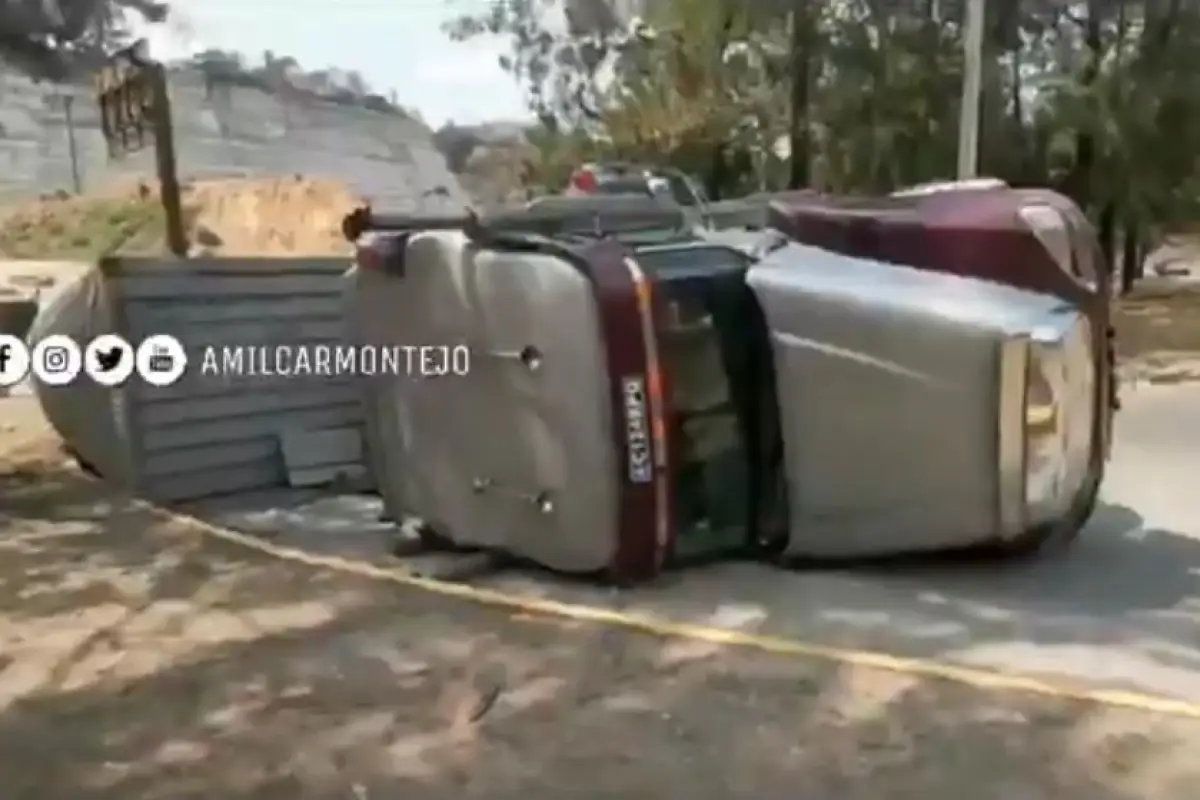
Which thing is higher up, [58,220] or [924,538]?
[58,220]

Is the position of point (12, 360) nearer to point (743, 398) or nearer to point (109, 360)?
point (109, 360)

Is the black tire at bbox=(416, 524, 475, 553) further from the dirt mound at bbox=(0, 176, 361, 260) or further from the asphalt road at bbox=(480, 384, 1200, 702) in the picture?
the dirt mound at bbox=(0, 176, 361, 260)

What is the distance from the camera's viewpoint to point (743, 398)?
4.83 metres

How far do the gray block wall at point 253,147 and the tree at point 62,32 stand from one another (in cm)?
189

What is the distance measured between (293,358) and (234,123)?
5503 mm

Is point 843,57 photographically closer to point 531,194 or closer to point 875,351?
point 531,194

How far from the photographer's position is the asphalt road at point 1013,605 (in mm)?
3996

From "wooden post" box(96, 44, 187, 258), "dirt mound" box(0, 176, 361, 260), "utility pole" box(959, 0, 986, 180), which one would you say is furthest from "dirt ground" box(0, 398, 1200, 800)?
"dirt mound" box(0, 176, 361, 260)

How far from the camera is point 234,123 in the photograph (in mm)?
11656

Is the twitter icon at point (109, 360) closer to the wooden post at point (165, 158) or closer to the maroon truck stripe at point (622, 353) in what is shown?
the wooden post at point (165, 158)

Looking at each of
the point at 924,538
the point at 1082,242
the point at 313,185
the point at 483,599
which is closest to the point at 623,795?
the point at 483,599

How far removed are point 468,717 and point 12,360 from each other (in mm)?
5348

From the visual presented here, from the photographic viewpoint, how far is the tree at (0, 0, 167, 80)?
704 cm

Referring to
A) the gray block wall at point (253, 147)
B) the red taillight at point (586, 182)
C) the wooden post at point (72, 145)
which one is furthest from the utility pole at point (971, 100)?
the wooden post at point (72, 145)
